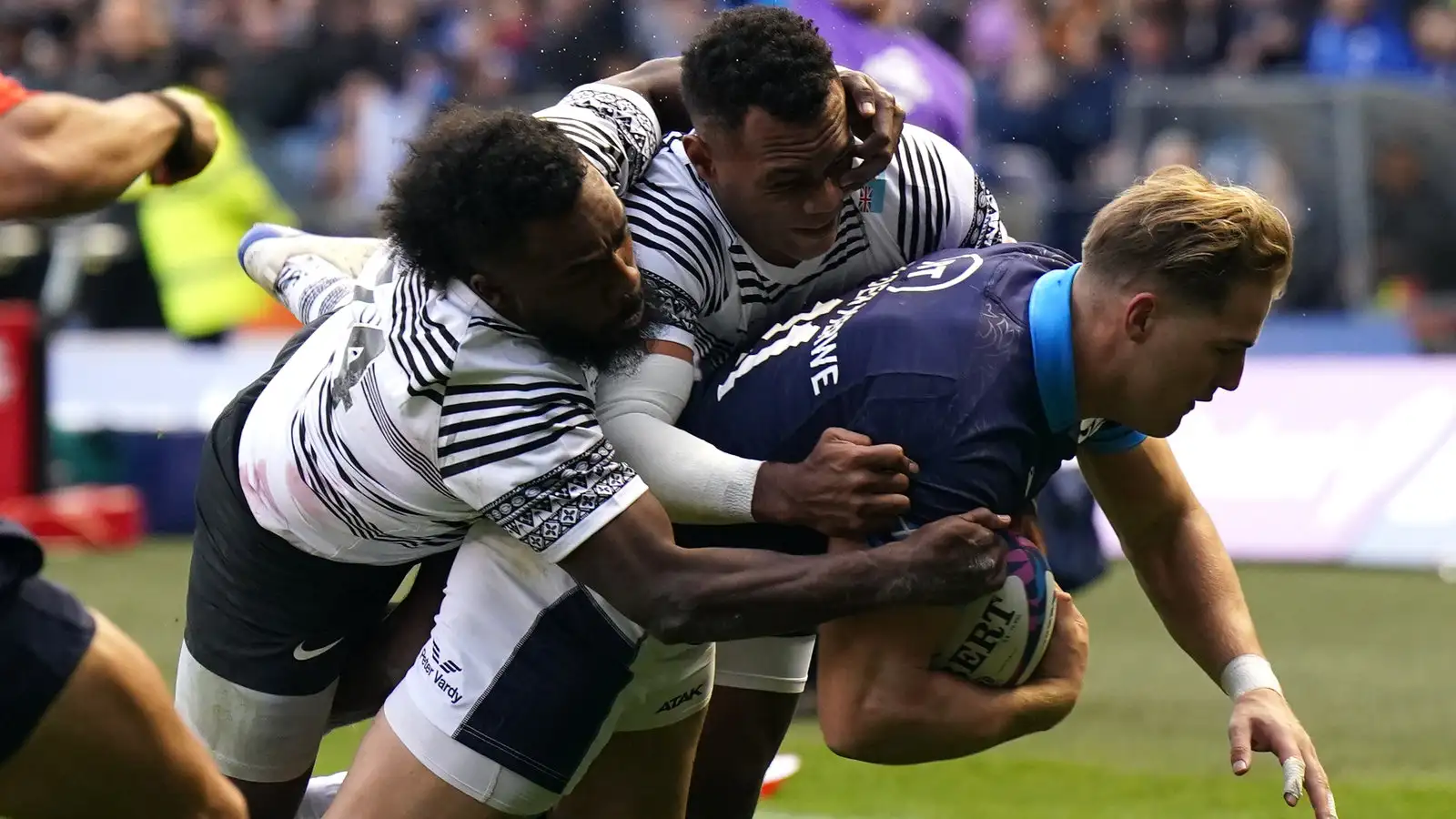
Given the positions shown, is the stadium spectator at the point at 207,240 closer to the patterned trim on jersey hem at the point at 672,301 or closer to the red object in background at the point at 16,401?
the red object in background at the point at 16,401

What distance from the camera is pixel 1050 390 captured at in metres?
3.73

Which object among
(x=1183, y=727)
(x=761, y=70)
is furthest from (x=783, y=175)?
(x=1183, y=727)

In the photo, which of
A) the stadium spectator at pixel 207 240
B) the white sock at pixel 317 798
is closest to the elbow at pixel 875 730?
the white sock at pixel 317 798

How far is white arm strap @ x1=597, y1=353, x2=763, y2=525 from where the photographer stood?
3740 millimetres

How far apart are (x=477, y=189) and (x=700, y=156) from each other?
60cm

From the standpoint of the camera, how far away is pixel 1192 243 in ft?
12.0

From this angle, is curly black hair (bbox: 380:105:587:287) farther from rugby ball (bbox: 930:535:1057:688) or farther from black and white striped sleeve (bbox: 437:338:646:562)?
rugby ball (bbox: 930:535:1057:688)

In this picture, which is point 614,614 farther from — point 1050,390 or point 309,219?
point 309,219

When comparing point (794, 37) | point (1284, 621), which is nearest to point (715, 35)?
point (794, 37)

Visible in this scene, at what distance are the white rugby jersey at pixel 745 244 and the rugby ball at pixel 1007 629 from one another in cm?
66

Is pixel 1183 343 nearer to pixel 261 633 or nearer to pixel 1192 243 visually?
pixel 1192 243

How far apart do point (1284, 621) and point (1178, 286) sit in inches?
229

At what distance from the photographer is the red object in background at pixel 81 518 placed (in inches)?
449

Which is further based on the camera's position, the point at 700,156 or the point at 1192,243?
the point at 700,156
